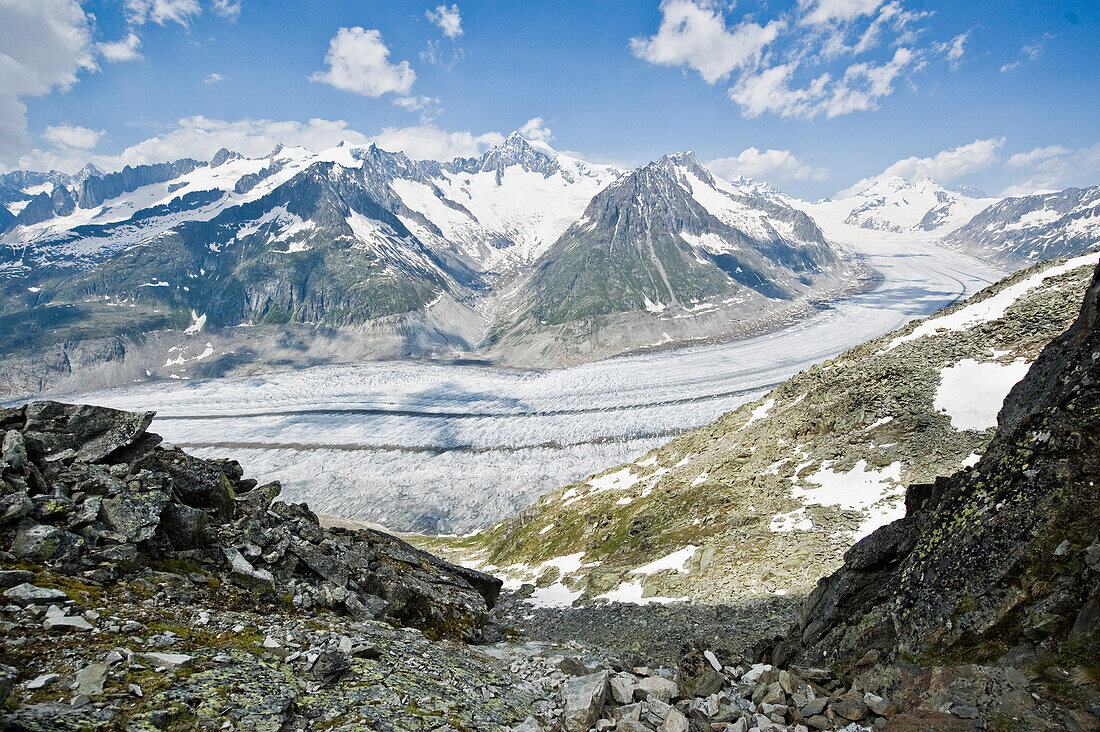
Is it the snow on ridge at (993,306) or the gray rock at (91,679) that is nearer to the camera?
the gray rock at (91,679)

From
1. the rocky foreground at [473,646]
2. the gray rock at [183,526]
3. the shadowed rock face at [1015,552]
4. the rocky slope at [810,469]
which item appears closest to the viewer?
the rocky foreground at [473,646]

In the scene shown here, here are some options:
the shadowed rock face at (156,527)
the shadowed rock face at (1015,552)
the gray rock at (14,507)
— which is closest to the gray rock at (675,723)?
the shadowed rock face at (1015,552)

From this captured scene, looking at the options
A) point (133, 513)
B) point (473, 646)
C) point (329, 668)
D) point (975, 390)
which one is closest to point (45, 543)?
point (133, 513)

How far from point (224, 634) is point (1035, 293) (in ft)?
178

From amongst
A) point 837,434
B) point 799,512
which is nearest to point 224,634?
point 799,512

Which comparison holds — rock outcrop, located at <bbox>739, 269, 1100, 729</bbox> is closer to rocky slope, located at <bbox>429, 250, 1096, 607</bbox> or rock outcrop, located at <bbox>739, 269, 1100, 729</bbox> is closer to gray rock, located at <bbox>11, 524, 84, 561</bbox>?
rocky slope, located at <bbox>429, 250, 1096, 607</bbox>

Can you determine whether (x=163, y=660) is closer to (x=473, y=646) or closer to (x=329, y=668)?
(x=329, y=668)

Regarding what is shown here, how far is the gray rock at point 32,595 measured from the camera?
370 inches

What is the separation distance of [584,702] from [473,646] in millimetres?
7989

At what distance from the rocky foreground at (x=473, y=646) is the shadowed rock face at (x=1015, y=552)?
40mm

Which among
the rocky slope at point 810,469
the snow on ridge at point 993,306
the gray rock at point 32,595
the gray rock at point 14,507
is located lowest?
the rocky slope at point 810,469

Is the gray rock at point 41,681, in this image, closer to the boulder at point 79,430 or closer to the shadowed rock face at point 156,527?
the shadowed rock face at point 156,527

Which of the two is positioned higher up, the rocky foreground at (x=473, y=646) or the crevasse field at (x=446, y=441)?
the rocky foreground at (x=473, y=646)

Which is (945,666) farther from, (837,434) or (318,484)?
(318,484)
